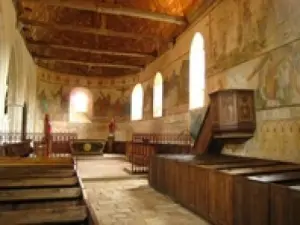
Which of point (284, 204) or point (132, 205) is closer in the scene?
point (284, 204)

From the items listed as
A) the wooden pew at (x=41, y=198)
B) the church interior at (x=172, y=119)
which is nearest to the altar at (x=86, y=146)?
the church interior at (x=172, y=119)

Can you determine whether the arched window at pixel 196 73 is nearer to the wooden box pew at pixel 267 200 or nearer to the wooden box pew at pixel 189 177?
the wooden box pew at pixel 189 177

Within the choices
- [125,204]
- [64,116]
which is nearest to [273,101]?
[125,204]

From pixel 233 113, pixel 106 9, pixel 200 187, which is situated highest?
pixel 106 9

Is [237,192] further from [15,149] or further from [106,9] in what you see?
[106,9]

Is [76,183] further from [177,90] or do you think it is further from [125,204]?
[177,90]

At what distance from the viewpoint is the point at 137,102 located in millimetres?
16891

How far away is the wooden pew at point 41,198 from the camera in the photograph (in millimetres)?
2129

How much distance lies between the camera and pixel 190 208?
5.12 m

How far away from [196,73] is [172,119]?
2.42m

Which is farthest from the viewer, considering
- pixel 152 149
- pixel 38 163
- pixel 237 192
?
pixel 152 149

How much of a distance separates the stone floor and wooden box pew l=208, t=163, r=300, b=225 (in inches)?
13.3

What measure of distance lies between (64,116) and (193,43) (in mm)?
10557

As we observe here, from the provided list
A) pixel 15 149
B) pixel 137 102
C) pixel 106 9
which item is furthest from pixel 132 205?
pixel 137 102
